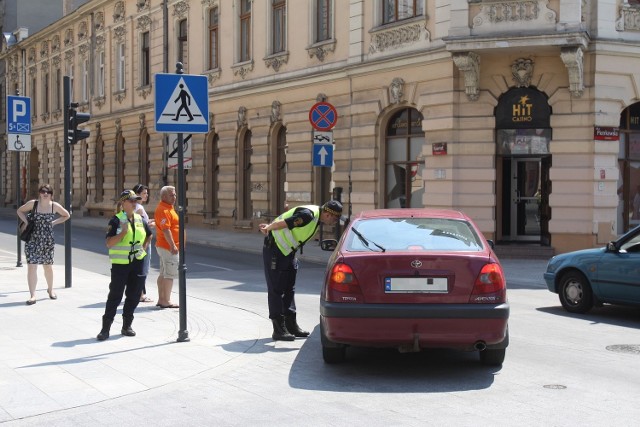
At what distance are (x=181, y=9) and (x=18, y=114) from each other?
18.7m

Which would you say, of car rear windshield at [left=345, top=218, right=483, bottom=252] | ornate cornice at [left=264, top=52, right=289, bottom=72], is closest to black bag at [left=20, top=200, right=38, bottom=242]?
car rear windshield at [left=345, top=218, right=483, bottom=252]

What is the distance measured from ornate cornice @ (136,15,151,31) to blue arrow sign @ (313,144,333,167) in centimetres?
2051

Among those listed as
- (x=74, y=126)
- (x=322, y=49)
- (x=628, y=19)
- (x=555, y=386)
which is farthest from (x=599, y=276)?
(x=322, y=49)

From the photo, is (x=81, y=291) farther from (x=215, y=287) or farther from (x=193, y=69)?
(x=193, y=69)

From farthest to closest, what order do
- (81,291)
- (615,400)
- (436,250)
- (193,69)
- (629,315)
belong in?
(193,69)
(81,291)
(629,315)
(436,250)
(615,400)

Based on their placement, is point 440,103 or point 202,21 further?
point 202,21

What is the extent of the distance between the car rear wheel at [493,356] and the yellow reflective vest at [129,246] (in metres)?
4.11

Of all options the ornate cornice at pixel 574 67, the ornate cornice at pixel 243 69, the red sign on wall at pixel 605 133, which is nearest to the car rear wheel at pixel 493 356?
the ornate cornice at pixel 574 67

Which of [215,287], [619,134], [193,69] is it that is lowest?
[215,287]

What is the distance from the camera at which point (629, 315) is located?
12102 mm

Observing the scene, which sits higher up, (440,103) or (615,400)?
(440,103)

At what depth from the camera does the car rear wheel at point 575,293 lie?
39.4 ft

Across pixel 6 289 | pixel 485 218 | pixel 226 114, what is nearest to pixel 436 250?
pixel 6 289

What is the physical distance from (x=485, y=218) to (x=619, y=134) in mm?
3813
